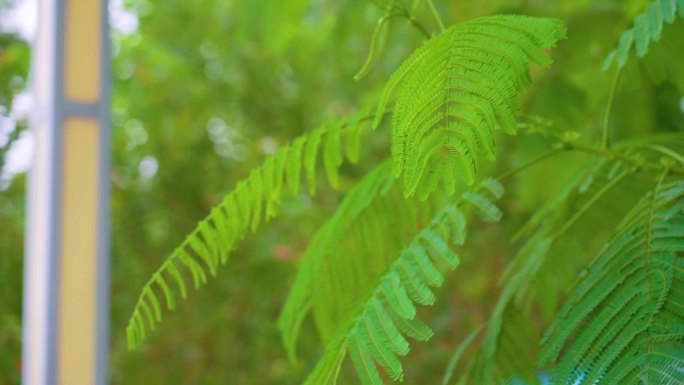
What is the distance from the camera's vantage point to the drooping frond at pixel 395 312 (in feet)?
2.36

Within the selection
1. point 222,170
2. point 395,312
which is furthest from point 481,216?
point 222,170

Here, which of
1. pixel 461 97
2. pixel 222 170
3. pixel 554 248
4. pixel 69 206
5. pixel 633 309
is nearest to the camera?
pixel 461 97

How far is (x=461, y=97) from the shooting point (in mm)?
651

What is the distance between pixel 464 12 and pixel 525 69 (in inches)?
53.5

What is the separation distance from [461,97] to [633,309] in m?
0.24

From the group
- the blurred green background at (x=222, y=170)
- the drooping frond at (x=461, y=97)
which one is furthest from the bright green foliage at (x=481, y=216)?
the blurred green background at (x=222, y=170)

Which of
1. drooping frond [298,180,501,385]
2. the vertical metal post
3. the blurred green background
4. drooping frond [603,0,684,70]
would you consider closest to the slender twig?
drooping frond [603,0,684,70]

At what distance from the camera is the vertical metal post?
140 cm

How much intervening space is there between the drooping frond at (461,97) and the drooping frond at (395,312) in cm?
12

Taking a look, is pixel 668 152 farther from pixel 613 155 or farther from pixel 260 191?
pixel 260 191

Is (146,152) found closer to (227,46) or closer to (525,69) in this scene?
(227,46)

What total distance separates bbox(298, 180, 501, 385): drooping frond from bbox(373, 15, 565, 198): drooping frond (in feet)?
0.40

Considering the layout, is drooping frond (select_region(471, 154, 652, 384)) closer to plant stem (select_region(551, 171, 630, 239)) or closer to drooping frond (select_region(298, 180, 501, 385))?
plant stem (select_region(551, 171, 630, 239))

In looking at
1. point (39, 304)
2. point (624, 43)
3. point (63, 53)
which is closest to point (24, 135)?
point (63, 53)
